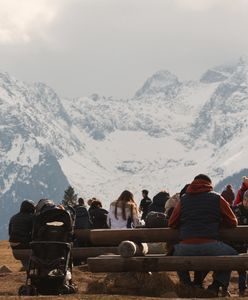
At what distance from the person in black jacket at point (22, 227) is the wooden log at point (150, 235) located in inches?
120

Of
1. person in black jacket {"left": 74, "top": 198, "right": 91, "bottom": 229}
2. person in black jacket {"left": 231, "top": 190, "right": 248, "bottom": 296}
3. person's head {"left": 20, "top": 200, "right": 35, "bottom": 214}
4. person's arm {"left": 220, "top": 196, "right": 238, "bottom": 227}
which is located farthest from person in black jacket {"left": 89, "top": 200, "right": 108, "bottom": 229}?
person's arm {"left": 220, "top": 196, "right": 238, "bottom": 227}

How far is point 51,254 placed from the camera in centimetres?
1563

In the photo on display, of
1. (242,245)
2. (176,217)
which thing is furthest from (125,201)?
(176,217)

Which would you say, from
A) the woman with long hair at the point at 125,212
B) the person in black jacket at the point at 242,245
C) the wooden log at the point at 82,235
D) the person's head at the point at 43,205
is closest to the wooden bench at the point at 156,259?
the person's head at the point at 43,205

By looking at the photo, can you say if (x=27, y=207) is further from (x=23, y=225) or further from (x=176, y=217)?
(x=176, y=217)

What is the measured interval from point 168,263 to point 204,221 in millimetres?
849

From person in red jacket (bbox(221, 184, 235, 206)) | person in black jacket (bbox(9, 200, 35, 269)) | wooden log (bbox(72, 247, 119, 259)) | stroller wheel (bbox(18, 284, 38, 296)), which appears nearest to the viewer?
A: stroller wheel (bbox(18, 284, 38, 296))

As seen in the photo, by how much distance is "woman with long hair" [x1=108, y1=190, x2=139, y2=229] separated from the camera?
21.8 meters

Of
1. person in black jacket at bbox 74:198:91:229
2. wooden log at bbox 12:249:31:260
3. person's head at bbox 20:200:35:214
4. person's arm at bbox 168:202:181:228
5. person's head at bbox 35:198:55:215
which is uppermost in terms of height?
person in black jacket at bbox 74:198:91:229

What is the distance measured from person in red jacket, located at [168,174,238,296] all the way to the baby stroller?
1.92 m

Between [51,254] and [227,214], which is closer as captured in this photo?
[227,214]

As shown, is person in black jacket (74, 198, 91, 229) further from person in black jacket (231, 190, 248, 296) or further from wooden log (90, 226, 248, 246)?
wooden log (90, 226, 248, 246)

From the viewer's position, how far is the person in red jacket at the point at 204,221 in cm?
1475

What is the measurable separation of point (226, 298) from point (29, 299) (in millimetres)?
2782
